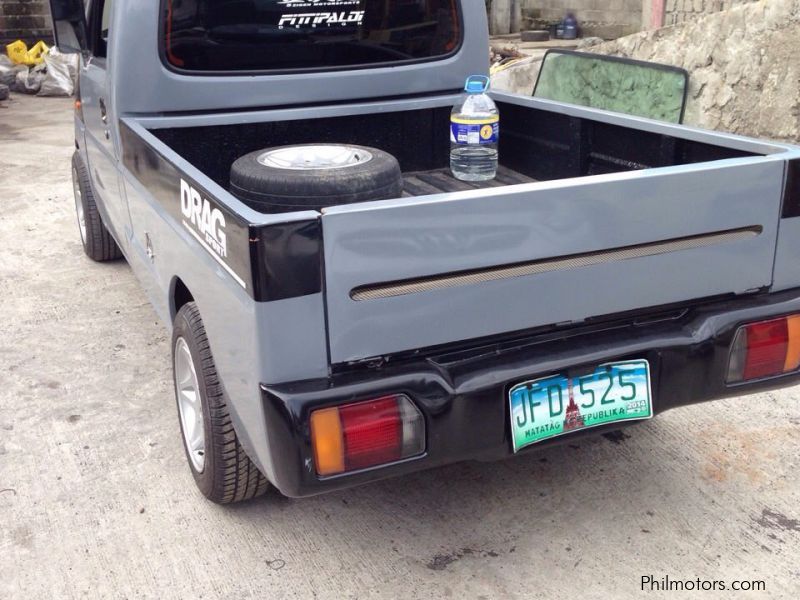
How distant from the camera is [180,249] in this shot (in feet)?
8.58

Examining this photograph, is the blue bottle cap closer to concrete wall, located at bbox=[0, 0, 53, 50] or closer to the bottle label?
the bottle label

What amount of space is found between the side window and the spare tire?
1473mm

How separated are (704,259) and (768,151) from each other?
41 cm

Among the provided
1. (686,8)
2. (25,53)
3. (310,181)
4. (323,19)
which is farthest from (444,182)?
(25,53)

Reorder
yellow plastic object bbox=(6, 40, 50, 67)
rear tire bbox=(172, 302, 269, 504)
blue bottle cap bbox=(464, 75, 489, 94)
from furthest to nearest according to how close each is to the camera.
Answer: yellow plastic object bbox=(6, 40, 50, 67) → blue bottle cap bbox=(464, 75, 489, 94) → rear tire bbox=(172, 302, 269, 504)

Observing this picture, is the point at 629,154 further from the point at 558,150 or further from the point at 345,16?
the point at 345,16

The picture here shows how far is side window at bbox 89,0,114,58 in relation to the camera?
151 inches

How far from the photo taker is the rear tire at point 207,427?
2490 millimetres

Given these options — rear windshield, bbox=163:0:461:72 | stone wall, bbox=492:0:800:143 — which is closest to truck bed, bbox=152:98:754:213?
rear windshield, bbox=163:0:461:72

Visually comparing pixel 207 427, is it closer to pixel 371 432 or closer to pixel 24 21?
pixel 371 432

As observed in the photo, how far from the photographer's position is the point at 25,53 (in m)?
12.9

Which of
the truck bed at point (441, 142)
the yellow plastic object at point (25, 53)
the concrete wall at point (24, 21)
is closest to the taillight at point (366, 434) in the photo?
the truck bed at point (441, 142)

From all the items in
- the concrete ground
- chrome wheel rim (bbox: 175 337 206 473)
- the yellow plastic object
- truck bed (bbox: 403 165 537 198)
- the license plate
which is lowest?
the concrete ground

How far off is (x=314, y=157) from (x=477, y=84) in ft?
3.02
